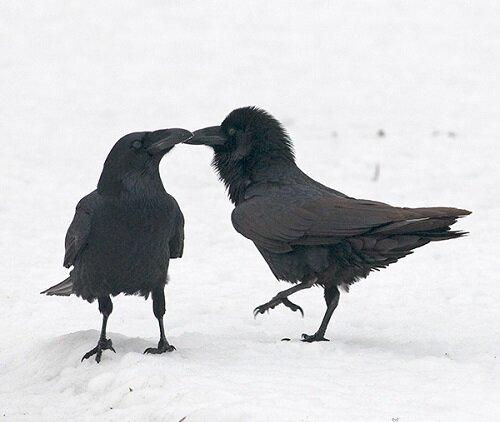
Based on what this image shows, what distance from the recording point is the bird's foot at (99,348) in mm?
7070

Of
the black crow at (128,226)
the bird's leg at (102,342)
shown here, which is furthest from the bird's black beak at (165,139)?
the bird's leg at (102,342)

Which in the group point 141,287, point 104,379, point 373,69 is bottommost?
point 104,379

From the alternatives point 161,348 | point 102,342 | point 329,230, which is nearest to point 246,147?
point 329,230

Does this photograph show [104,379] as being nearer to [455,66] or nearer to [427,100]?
[427,100]

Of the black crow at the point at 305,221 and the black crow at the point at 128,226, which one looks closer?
the black crow at the point at 128,226

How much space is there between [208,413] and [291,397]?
1.63 feet

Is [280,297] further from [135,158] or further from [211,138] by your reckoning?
[211,138]

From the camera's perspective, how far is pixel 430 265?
35.0 ft

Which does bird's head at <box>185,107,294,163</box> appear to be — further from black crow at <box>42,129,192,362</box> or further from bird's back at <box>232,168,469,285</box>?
black crow at <box>42,129,192,362</box>

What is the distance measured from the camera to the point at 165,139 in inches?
287

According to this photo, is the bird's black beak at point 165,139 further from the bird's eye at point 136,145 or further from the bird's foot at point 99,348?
the bird's foot at point 99,348

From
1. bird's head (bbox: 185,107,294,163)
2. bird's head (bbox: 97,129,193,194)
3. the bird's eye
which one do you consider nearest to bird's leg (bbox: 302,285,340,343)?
bird's head (bbox: 185,107,294,163)

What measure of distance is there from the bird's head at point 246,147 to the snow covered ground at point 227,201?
1.22 meters

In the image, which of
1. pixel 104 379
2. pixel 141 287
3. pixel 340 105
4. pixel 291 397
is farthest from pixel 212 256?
pixel 340 105
